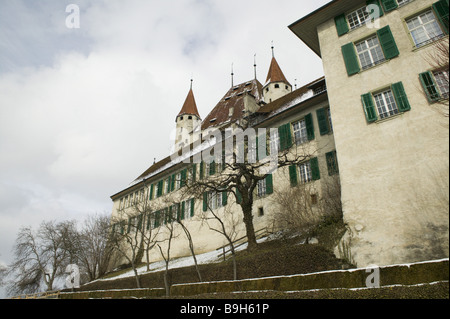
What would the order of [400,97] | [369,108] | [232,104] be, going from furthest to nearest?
[232,104] → [369,108] → [400,97]

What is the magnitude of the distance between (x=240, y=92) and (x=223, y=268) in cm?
2954

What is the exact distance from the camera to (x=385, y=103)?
11516mm

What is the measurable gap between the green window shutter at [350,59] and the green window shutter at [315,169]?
5791 millimetres

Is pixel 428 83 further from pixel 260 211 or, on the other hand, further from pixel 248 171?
pixel 260 211

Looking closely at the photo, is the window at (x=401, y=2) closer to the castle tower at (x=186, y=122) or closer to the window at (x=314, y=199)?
the window at (x=314, y=199)

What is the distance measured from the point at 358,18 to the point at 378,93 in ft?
15.6

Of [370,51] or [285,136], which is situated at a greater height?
[370,51]

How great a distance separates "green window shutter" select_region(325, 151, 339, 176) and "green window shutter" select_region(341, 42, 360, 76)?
196 inches

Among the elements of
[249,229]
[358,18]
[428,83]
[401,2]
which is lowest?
[249,229]

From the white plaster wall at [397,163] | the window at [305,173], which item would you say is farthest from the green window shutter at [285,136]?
the white plaster wall at [397,163]

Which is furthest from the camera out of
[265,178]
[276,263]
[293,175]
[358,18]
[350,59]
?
[265,178]

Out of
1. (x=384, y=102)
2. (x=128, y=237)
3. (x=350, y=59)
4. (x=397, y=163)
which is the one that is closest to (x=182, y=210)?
(x=128, y=237)

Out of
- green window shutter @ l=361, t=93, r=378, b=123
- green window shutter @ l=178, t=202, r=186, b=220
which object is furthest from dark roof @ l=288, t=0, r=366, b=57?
green window shutter @ l=178, t=202, r=186, b=220

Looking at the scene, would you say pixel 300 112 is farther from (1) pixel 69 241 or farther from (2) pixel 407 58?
(1) pixel 69 241
